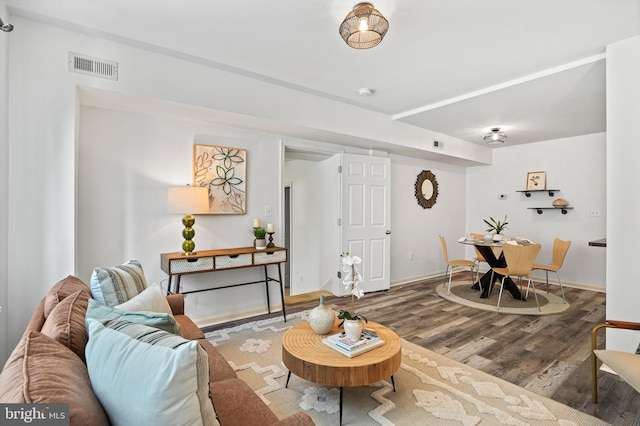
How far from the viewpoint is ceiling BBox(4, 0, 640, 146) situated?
215cm

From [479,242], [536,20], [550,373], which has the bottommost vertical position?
[550,373]

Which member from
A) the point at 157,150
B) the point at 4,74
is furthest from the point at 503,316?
the point at 4,74

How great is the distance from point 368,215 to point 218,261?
96.6 inches

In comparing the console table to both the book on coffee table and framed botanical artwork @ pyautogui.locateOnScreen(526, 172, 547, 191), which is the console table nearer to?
the book on coffee table

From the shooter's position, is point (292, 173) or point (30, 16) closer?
point (30, 16)

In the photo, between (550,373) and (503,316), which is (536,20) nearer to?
(550,373)

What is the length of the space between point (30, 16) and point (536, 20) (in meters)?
3.55

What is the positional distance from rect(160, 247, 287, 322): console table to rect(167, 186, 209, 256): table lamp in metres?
0.15

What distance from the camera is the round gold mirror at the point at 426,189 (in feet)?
19.1

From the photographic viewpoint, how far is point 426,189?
5980mm

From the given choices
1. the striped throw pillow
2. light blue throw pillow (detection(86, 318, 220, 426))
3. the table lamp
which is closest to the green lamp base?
the table lamp

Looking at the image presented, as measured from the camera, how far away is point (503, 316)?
3.80 m

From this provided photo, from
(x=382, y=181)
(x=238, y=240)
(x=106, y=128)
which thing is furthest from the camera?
(x=382, y=181)

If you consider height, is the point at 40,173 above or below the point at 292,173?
below
